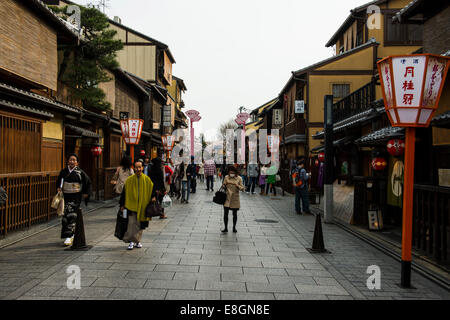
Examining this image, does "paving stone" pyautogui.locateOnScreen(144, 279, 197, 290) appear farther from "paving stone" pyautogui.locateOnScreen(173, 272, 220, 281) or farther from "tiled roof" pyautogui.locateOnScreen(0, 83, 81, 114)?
"tiled roof" pyautogui.locateOnScreen(0, 83, 81, 114)

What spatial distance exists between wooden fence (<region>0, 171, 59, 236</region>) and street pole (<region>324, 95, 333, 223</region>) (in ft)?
29.0

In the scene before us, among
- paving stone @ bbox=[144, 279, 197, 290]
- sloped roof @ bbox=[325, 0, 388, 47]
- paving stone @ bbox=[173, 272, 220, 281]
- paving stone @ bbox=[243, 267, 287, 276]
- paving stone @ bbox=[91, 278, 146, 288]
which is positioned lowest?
paving stone @ bbox=[243, 267, 287, 276]

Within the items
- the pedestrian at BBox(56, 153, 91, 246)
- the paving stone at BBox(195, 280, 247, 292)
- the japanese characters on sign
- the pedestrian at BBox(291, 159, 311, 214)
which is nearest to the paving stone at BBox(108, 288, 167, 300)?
the paving stone at BBox(195, 280, 247, 292)

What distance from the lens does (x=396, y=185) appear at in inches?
384

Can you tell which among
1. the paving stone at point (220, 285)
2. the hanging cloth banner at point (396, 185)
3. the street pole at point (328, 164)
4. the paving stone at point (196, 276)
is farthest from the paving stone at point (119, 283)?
the street pole at point (328, 164)

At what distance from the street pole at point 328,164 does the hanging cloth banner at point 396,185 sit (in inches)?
77.9

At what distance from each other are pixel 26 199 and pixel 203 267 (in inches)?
231

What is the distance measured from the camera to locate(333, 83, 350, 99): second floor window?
23278mm

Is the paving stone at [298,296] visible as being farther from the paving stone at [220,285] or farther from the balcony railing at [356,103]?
the balcony railing at [356,103]

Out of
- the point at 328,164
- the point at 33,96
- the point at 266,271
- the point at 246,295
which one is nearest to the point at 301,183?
the point at 328,164

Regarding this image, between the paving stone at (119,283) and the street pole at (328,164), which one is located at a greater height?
the street pole at (328,164)

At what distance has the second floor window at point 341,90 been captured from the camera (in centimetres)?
2328

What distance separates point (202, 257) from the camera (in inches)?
282
